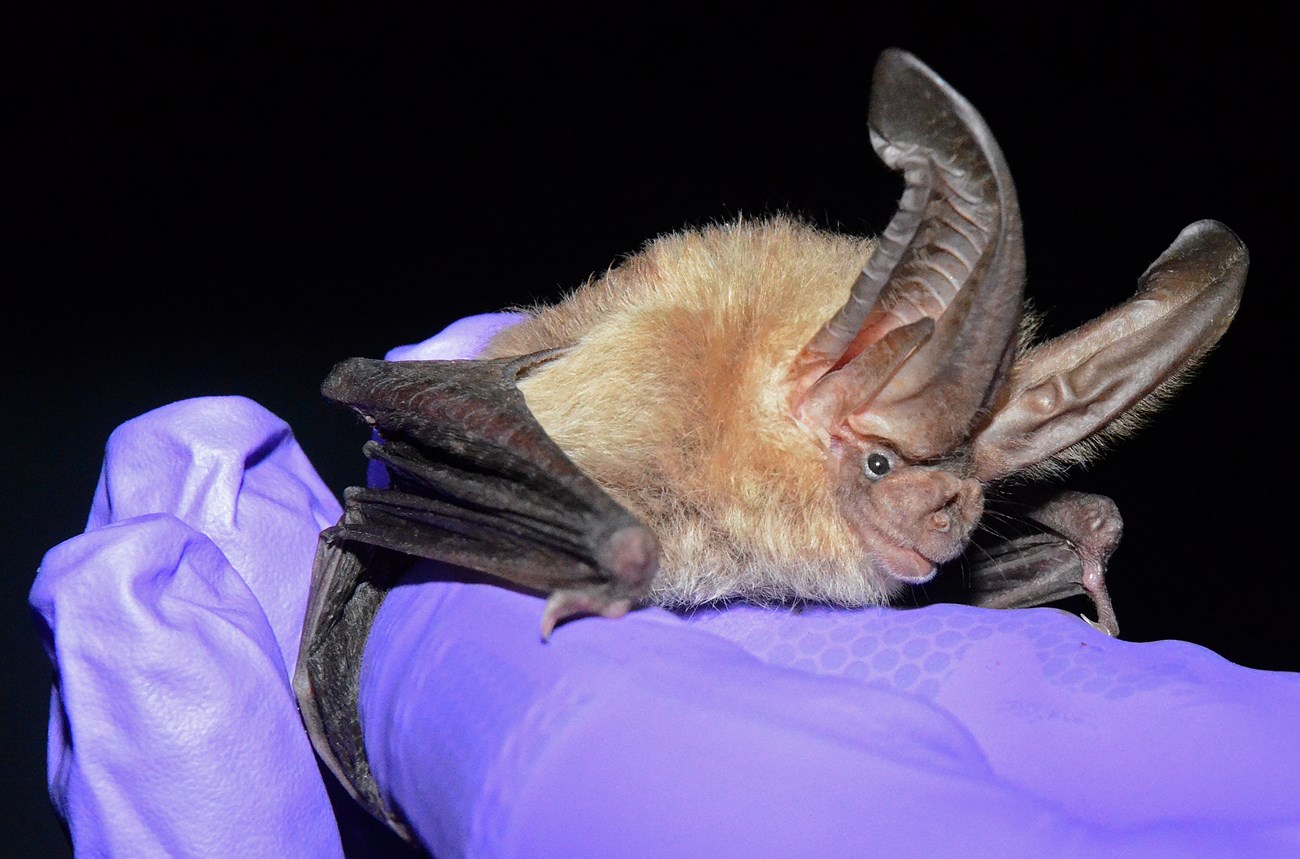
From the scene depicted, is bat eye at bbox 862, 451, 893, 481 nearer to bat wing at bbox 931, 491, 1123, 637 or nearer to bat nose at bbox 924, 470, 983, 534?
bat nose at bbox 924, 470, 983, 534

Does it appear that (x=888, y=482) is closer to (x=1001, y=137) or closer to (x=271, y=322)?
(x=1001, y=137)

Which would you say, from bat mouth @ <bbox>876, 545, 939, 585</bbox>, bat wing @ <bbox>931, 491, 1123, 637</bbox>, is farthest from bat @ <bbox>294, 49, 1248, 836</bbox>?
bat wing @ <bbox>931, 491, 1123, 637</bbox>

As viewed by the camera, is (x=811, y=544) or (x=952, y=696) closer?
(x=952, y=696)

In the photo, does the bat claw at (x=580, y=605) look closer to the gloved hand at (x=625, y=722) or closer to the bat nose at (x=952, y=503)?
the gloved hand at (x=625, y=722)

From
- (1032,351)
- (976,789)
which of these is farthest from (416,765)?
(1032,351)

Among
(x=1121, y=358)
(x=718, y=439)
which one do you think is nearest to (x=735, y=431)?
(x=718, y=439)

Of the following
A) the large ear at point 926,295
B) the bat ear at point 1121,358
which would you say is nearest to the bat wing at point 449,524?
the large ear at point 926,295
